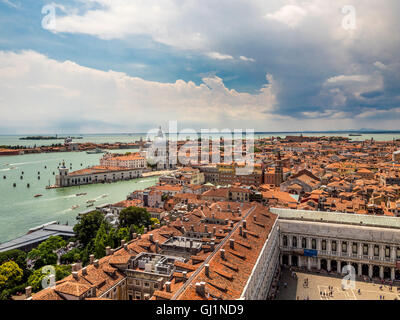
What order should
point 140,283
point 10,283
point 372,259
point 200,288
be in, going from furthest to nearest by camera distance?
point 372,259, point 10,283, point 140,283, point 200,288

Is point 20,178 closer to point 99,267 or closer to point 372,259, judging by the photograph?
point 99,267

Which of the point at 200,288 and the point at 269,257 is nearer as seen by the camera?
the point at 200,288

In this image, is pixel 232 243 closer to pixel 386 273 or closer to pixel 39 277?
pixel 39 277

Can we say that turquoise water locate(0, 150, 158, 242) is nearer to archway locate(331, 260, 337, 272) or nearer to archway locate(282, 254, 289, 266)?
archway locate(282, 254, 289, 266)

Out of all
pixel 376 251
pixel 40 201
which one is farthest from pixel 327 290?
pixel 40 201

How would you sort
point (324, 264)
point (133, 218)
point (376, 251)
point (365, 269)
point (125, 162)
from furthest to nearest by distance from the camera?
point (125, 162) → point (133, 218) → point (324, 264) → point (365, 269) → point (376, 251)
